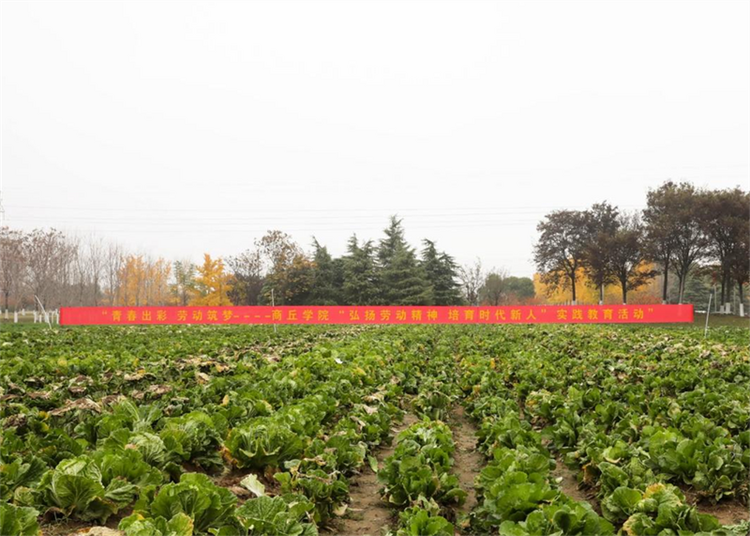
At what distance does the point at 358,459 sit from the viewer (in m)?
4.91

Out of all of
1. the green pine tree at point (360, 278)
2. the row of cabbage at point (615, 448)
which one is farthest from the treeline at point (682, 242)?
the row of cabbage at point (615, 448)

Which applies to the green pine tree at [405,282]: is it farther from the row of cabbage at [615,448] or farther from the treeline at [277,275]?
the row of cabbage at [615,448]

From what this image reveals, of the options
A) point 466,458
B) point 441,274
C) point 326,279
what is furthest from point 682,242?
point 466,458

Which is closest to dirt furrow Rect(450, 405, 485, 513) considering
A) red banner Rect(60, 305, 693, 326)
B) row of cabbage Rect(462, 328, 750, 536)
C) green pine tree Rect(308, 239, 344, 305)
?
row of cabbage Rect(462, 328, 750, 536)

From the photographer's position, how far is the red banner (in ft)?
101

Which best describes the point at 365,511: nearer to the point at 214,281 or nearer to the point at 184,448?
the point at 184,448

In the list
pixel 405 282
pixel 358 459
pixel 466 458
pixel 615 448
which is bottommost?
pixel 466 458

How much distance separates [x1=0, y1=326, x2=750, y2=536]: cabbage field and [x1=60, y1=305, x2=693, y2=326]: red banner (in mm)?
22859

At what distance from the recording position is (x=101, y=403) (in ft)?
19.7

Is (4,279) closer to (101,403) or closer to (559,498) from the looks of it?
(101,403)

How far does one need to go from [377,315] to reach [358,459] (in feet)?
91.0

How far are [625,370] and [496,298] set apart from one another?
54.3 meters

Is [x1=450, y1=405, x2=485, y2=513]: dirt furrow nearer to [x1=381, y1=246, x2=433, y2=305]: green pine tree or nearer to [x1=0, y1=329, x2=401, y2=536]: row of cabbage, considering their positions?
[x1=0, y1=329, x2=401, y2=536]: row of cabbage

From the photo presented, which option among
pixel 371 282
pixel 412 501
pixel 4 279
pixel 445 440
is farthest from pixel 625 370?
pixel 4 279
